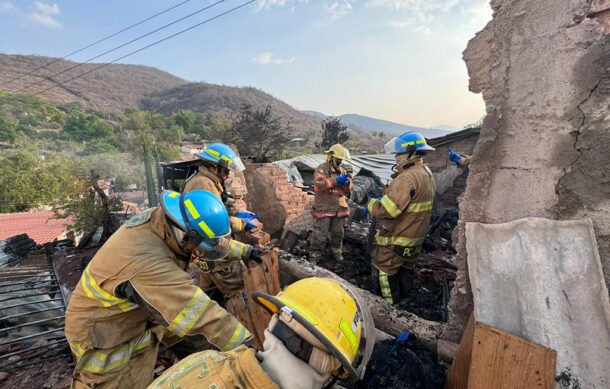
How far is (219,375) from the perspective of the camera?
3.54 feet

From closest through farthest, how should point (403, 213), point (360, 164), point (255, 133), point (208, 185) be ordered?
point (403, 213) → point (208, 185) → point (360, 164) → point (255, 133)

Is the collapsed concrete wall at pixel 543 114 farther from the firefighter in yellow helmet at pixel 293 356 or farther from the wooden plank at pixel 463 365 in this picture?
the firefighter in yellow helmet at pixel 293 356

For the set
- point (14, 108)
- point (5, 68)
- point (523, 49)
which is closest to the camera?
point (523, 49)

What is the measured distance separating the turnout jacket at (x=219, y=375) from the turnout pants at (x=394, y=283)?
93.4 inches

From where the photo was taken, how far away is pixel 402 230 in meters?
2.98

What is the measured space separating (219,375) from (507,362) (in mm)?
1274

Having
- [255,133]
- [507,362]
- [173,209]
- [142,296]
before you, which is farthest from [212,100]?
[507,362]

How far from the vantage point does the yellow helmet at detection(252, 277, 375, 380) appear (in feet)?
3.38

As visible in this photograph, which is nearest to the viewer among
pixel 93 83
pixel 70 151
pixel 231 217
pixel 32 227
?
pixel 231 217

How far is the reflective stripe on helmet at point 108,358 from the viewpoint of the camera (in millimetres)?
1848

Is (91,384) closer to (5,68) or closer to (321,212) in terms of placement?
(321,212)

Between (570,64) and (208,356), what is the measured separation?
2235 mm

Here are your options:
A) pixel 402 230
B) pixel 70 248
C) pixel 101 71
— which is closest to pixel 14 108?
pixel 101 71

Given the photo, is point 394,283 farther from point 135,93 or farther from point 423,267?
point 135,93
